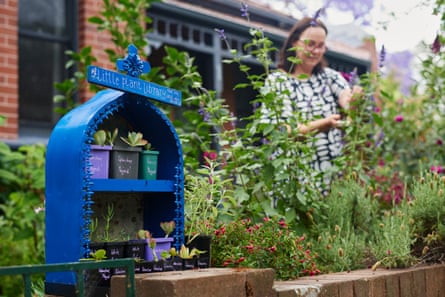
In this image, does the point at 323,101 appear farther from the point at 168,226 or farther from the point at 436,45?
the point at 168,226

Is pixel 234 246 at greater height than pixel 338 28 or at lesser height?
lesser

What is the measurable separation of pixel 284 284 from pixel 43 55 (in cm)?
484

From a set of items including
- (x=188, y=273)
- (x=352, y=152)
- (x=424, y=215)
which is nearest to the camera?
(x=188, y=273)

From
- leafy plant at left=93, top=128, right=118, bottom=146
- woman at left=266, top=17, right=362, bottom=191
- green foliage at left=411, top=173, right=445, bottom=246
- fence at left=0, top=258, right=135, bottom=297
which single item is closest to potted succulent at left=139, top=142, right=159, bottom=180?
leafy plant at left=93, top=128, right=118, bottom=146

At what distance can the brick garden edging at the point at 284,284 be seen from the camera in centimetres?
207

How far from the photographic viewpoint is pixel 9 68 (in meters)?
6.01

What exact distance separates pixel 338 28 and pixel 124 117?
→ 8376 mm

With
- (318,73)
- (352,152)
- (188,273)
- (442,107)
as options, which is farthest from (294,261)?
(442,107)

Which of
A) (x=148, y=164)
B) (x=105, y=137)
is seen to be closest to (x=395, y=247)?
(x=148, y=164)

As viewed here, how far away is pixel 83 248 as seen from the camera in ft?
7.95

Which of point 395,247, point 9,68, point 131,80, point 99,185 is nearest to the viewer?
point 99,185

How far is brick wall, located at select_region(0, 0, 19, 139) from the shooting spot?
5945 millimetres

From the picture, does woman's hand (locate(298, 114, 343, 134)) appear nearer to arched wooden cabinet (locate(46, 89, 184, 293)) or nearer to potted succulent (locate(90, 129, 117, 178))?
arched wooden cabinet (locate(46, 89, 184, 293))

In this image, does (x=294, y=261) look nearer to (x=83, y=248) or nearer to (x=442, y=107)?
(x=83, y=248)
